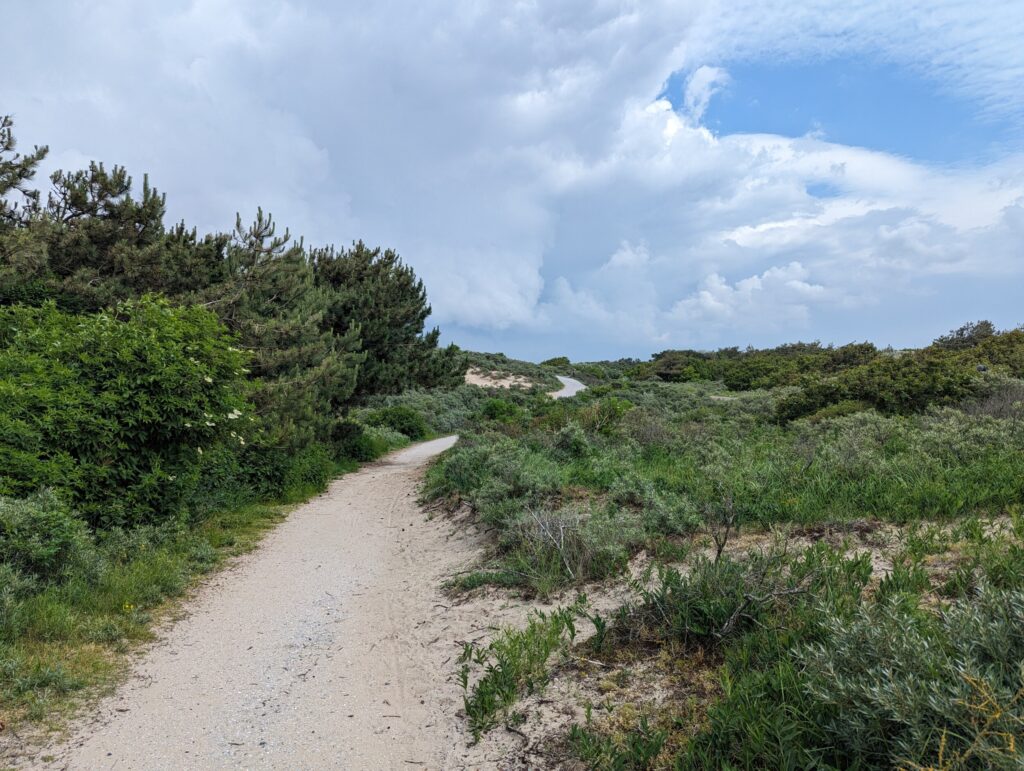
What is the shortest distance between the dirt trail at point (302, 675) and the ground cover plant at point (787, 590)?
1.60 feet

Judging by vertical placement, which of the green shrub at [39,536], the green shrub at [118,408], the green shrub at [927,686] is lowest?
the green shrub at [927,686]

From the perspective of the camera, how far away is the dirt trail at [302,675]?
12.5 feet

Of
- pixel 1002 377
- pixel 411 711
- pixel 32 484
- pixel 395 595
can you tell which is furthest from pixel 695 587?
pixel 1002 377

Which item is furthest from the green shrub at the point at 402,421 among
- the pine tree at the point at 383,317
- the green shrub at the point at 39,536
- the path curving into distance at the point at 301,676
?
the green shrub at the point at 39,536

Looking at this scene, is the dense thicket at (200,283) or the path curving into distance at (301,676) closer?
the path curving into distance at (301,676)

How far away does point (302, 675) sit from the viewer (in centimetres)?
482

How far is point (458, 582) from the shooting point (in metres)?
6.52

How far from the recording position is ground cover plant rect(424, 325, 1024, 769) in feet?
8.47

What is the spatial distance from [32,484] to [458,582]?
4.88 m

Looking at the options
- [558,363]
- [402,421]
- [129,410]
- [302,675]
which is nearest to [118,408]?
Answer: [129,410]

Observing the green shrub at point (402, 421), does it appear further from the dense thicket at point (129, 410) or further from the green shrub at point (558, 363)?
the green shrub at point (558, 363)

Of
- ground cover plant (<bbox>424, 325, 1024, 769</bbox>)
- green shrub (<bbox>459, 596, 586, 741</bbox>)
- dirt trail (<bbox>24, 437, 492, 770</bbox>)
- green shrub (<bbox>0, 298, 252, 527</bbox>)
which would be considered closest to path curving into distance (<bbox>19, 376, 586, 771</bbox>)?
dirt trail (<bbox>24, 437, 492, 770</bbox>)

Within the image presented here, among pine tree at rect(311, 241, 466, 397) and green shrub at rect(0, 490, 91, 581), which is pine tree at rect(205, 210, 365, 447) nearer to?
pine tree at rect(311, 241, 466, 397)

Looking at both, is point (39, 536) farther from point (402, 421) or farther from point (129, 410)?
point (402, 421)
